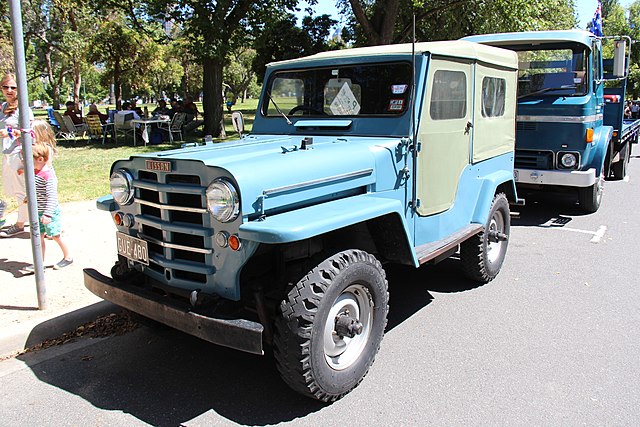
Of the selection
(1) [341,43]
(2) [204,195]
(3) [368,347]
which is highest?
(1) [341,43]

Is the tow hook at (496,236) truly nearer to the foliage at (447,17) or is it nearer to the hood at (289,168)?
the hood at (289,168)

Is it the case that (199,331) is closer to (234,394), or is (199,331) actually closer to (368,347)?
(234,394)

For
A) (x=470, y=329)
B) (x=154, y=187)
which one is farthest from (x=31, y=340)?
(x=470, y=329)

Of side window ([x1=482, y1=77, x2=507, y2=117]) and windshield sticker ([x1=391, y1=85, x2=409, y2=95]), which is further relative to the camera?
side window ([x1=482, y1=77, x2=507, y2=117])

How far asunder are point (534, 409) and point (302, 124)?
9.10ft

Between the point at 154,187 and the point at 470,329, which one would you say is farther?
the point at 470,329

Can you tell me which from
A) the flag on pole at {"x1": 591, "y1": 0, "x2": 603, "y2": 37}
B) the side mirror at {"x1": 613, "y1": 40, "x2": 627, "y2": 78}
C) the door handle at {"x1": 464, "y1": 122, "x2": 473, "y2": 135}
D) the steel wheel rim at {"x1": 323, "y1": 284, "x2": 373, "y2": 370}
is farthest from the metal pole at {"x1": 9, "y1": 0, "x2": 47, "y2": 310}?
the flag on pole at {"x1": 591, "y1": 0, "x2": 603, "y2": 37}

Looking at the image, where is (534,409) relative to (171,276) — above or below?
below

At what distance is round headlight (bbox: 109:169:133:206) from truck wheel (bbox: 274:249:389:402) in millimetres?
1342

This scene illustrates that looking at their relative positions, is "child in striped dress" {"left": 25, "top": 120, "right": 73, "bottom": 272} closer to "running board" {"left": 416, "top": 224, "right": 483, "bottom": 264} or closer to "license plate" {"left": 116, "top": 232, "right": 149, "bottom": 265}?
"license plate" {"left": 116, "top": 232, "right": 149, "bottom": 265}

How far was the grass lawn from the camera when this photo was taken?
29.3 feet

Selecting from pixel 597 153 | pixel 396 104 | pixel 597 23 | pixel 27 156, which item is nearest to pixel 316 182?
pixel 396 104

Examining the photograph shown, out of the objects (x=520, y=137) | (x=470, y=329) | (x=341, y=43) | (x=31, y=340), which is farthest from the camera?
(x=341, y=43)

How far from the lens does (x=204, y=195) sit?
315cm
